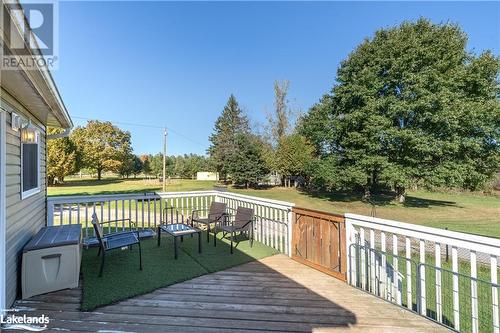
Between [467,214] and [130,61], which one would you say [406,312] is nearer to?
[130,61]

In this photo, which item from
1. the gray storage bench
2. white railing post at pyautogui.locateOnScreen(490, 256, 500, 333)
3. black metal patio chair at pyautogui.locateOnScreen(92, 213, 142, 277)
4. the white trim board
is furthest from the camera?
black metal patio chair at pyautogui.locateOnScreen(92, 213, 142, 277)

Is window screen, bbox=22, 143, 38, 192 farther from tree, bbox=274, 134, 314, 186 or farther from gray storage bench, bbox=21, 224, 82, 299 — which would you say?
tree, bbox=274, 134, 314, 186

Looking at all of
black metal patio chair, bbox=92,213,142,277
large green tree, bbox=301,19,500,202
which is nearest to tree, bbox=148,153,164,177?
large green tree, bbox=301,19,500,202

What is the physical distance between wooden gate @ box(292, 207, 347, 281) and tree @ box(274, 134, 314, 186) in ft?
54.7

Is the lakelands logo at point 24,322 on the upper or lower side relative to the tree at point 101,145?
lower

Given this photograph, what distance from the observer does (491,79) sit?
44.6 feet

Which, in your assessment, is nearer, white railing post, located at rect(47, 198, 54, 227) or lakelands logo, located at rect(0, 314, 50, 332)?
lakelands logo, located at rect(0, 314, 50, 332)

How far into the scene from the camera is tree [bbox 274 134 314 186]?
2098cm

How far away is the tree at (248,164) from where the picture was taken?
77.6 ft

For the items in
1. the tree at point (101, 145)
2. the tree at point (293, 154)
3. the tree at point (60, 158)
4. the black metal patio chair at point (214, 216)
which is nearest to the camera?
the black metal patio chair at point (214, 216)

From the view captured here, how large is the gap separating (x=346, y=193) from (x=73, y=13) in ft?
61.8

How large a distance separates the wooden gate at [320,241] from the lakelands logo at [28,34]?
3411 mm

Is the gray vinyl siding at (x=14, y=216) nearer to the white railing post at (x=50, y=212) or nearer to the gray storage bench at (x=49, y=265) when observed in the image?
the gray storage bench at (x=49, y=265)

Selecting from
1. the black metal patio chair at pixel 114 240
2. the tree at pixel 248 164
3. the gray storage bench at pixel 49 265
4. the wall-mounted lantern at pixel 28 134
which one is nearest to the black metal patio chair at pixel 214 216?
the black metal patio chair at pixel 114 240
